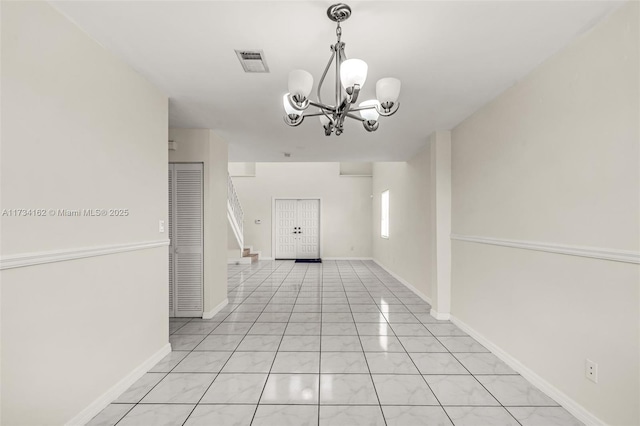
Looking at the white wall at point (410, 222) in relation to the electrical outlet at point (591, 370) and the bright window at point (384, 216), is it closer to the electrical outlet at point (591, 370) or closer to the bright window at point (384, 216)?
the bright window at point (384, 216)

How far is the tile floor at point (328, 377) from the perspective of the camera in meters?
1.97

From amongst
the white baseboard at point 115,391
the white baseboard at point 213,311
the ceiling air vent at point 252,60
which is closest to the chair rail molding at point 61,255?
the white baseboard at point 115,391

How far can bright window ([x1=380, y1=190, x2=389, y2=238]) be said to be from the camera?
303 inches

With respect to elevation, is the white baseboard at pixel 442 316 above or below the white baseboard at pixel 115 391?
below

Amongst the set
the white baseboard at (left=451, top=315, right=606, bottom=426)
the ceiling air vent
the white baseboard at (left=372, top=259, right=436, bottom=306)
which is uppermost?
the ceiling air vent

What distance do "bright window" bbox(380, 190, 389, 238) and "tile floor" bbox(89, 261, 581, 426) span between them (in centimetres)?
372

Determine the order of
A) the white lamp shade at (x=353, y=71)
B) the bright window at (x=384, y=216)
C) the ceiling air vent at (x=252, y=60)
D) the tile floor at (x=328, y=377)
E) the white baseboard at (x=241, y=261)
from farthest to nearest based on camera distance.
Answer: the white baseboard at (x=241, y=261), the bright window at (x=384, y=216), the ceiling air vent at (x=252, y=60), the tile floor at (x=328, y=377), the white lamp shade at (x=353, y=71)

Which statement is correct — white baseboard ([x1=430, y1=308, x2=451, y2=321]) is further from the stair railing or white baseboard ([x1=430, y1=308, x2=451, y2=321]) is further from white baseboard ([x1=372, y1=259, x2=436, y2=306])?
the stair railing

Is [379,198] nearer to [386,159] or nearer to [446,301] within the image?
[386,159]

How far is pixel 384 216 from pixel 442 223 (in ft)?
13.4

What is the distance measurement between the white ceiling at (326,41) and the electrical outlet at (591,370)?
6.84 ft

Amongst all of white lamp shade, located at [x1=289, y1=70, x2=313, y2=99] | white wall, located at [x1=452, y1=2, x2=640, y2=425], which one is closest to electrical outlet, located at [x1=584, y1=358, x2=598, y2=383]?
white wall, located at [x1=452, y1=2, x2=640, y2=425]

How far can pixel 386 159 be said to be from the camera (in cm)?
574

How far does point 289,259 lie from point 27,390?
8.02 m
